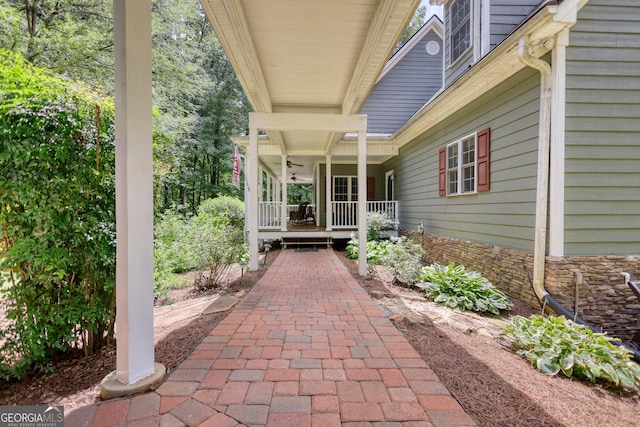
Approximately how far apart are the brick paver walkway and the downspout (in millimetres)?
2226

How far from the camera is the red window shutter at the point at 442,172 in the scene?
668 cm

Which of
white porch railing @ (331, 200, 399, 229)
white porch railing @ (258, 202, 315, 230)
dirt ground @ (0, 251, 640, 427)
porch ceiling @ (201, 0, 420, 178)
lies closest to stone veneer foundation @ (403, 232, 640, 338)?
dirt ground @ (0, 251, 640, 427)

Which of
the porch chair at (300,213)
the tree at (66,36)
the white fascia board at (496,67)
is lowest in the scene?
the porch chair at (300,213)

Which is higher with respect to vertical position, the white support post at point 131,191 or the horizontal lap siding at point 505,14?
the horizontal lap siding at point 505,14

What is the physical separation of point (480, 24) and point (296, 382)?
6.76 meters

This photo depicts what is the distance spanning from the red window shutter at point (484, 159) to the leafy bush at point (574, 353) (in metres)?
2.81

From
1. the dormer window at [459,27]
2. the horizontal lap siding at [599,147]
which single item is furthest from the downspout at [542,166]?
the dormer window at [459,27]

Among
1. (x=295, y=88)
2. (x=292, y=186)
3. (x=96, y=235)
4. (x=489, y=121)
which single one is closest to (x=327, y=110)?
(x=295, y=88)

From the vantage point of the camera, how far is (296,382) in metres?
2.03

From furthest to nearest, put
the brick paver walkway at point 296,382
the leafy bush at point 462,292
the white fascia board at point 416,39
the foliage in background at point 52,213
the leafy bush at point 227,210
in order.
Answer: the leafy bush at point 227,210 < the white fascia board at point 416,39 < the leafy bush at point 462,292 < the foliage in background at point 52,213 < the brick paver walkway at point 296,382

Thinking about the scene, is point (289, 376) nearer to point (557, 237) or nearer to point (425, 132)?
point (557, 237)

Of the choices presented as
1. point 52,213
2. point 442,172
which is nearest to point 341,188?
point 442,172

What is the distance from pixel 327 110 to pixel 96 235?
15.4 feet

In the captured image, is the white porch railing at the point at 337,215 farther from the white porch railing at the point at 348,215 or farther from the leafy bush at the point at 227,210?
the leafy bush at the point at 227,210
